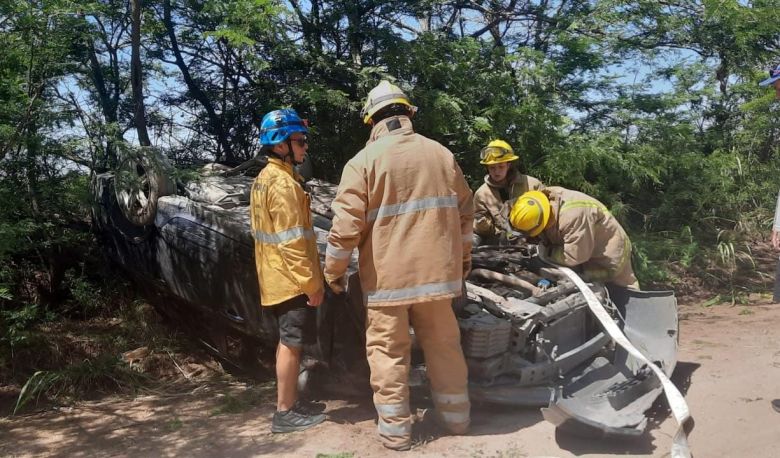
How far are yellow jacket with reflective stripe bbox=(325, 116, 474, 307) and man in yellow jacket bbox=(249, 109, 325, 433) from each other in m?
0.18

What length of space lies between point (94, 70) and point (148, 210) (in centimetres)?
202

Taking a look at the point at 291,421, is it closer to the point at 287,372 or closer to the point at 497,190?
the point at 287,372

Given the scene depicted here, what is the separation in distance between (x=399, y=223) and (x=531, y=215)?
1.38m

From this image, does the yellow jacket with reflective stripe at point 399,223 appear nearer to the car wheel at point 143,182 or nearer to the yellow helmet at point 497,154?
the car wheel at point 143,182

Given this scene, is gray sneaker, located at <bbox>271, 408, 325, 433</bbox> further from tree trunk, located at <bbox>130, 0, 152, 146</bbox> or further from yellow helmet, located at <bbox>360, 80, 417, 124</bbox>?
tree trunk, located at <bbox>130, 0, 152, 146</bbox>

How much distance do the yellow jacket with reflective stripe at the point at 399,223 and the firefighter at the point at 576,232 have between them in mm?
1183

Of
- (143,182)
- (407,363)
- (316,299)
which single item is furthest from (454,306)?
(143,182)

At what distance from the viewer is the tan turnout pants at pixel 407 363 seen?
3449mm

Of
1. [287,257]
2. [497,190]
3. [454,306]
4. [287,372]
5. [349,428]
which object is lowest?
[349,428]

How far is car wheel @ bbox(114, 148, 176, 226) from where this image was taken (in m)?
4.71

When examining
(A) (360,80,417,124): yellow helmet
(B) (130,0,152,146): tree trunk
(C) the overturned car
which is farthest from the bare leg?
(B) (130,0,152,146): tree trunk

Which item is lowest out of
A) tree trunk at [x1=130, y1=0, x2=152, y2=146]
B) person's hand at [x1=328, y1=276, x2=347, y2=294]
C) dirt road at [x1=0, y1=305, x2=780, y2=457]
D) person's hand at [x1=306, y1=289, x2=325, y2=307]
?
dirt road at [x1=0, y1=305, x2=780, y2=457]

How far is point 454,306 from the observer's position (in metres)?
3.87

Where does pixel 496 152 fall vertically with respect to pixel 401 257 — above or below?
above
